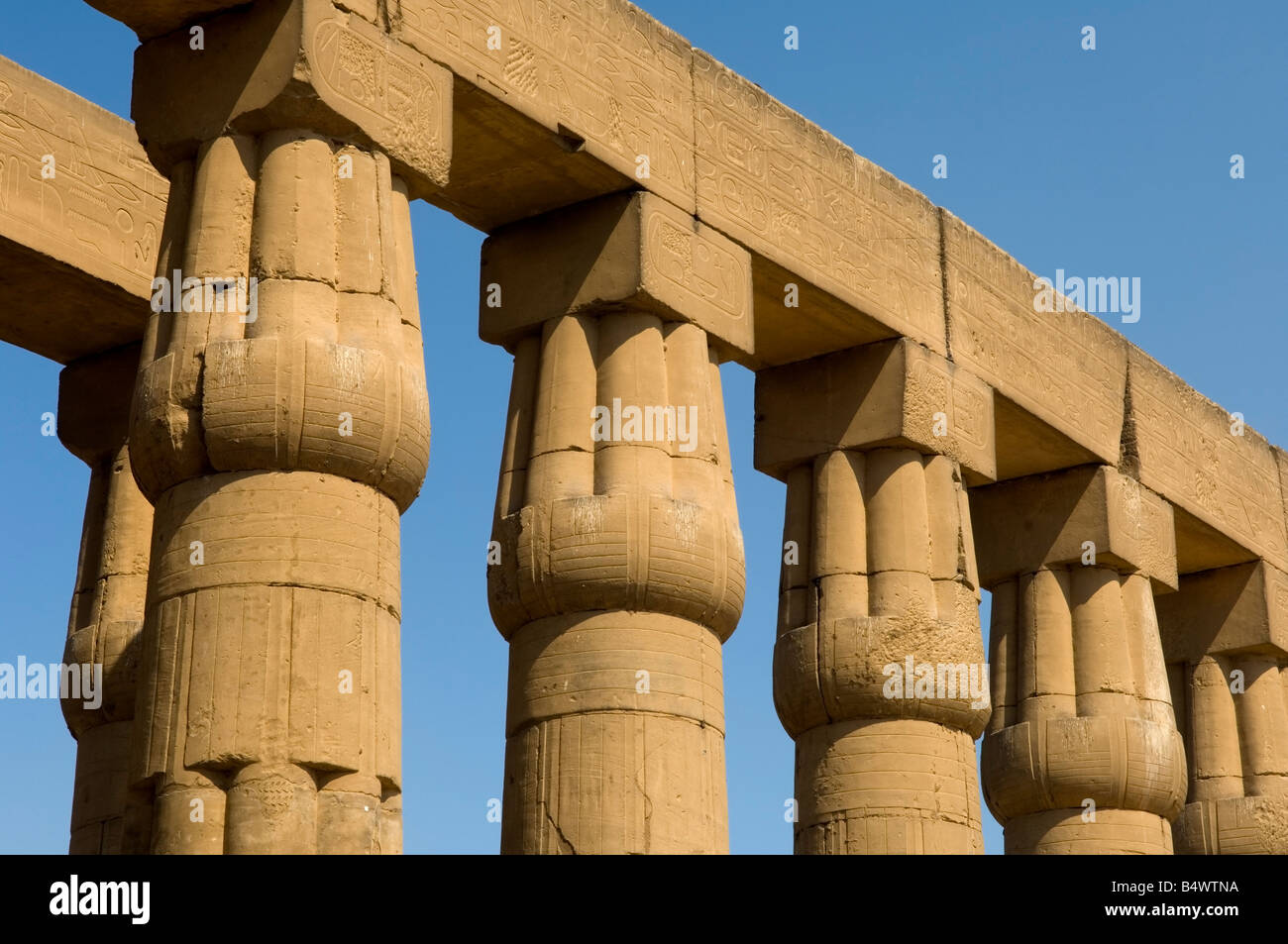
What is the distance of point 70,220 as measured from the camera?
1458 cm

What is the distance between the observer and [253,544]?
10.8 metres

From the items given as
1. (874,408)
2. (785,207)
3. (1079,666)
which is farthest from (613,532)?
(1079,666)

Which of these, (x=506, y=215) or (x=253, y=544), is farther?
(x=506, y=215)

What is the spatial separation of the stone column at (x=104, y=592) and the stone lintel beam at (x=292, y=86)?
363 cm

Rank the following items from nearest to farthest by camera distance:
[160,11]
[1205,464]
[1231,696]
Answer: [160,11], [1205,464], [1231,696]

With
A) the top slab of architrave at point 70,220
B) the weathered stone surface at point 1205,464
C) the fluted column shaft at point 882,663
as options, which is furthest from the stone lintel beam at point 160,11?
the weathered stone surface at point 1205,464

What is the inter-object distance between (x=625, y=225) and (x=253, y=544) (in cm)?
388

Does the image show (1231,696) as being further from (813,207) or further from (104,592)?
(104,592)

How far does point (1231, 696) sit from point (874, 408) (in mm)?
5955

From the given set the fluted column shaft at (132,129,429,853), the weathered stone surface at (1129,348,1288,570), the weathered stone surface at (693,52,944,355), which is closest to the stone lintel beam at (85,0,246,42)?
the fluted column shaft at (132,129,429,853)

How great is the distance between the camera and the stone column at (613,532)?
12.6 m

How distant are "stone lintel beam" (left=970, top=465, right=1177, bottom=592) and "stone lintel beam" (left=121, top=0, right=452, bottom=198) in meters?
7.23
